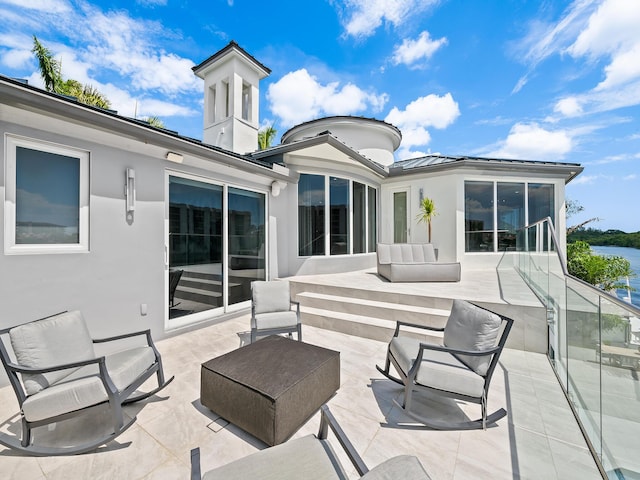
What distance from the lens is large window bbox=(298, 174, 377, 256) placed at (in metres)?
7.84

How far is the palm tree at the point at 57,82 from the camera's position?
13422mm

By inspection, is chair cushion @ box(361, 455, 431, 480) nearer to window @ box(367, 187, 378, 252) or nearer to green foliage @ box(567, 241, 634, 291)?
green foliage @ box(567, 241, 634, 291)

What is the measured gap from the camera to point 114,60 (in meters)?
8.09

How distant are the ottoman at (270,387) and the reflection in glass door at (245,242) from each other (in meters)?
3.11

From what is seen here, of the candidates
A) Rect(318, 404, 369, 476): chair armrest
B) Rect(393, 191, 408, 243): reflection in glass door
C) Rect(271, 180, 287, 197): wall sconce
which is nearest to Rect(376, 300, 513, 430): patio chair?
Rect(318, 404, 369, 476): chair armrest

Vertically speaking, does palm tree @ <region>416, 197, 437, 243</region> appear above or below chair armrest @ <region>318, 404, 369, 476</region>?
above

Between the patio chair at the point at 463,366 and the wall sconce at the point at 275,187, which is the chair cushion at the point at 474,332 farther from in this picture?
the wall sconce at the point at 275,187

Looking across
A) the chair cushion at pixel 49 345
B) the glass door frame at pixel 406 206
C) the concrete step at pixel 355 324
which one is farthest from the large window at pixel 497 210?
the chair cushion at pixel 49 345

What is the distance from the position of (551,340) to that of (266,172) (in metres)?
6.06

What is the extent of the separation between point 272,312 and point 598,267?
410 inches

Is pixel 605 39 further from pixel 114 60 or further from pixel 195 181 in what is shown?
pixel 114 60

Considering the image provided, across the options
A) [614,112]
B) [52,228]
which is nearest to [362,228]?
[52,228]

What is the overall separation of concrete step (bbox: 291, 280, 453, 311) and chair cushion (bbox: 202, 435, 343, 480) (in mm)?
3972

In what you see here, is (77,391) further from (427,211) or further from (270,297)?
(427,211)
